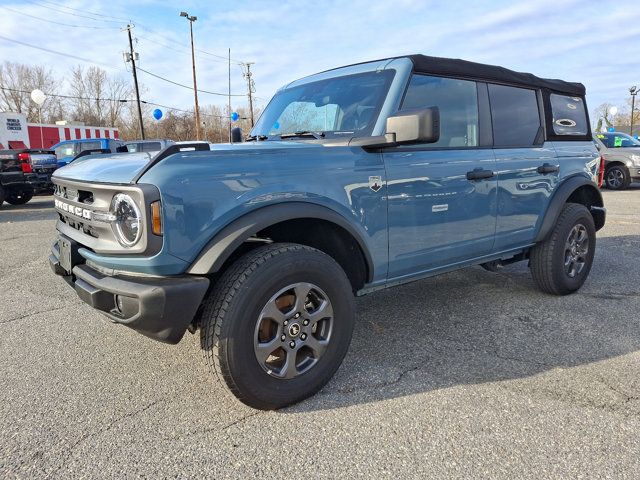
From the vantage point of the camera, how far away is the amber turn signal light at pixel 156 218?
2.09 meters

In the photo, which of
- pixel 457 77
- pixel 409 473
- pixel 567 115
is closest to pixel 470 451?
Result: pixel 409 473

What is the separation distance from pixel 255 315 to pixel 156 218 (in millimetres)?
659

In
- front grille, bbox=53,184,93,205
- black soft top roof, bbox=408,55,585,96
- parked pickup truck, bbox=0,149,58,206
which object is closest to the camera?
front grille, bbox=53,184,93,205

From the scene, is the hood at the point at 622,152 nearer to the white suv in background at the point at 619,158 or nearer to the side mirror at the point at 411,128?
the white suv in background at the point at 619,158

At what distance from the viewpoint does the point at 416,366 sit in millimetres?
2965

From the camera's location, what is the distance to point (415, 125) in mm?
2570

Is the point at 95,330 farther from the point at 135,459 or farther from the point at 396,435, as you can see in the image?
the point at 396,435

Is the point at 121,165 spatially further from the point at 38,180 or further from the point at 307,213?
the point at 38,180

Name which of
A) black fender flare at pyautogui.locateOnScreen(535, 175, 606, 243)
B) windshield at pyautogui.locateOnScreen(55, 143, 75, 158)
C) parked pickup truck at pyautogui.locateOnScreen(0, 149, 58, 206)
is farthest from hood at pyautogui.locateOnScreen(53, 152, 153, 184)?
windshield at pyautogui.locateOnScreen(55, 143, 75, 158)

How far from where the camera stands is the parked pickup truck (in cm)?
1141

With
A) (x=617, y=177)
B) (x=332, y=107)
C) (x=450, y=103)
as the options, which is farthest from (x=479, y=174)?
(x=617, y=177)

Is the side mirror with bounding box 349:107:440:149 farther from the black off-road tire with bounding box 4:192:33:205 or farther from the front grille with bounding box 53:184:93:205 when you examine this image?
the black off-road tire with bounding box 4:192:33:205

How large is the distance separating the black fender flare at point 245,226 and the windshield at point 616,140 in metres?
15.8

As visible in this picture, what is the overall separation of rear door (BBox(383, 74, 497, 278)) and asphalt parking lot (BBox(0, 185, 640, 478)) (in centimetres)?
65
